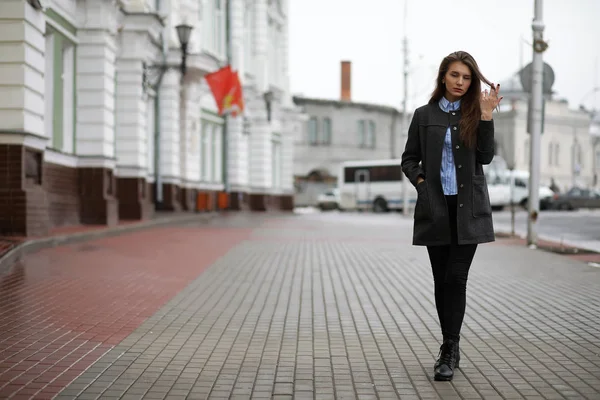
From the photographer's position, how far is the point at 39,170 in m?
14.6

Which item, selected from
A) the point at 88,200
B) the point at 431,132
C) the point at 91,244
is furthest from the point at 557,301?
the point at 88,200

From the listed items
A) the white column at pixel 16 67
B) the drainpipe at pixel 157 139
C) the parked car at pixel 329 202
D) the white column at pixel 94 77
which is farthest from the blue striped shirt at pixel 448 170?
the parked car at pixel 329 202

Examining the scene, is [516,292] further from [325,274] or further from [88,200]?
[88,200]

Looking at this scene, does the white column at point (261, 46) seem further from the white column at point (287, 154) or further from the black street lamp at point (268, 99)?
the white column at point (287, 154)

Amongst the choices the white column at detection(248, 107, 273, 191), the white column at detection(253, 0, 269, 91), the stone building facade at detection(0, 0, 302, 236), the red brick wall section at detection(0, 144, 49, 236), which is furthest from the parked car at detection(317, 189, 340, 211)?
the red brick wall section at detection(0, 144, 49, 236)

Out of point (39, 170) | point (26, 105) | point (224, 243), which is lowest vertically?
point (224, 243)

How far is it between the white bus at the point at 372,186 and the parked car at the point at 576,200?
27.7 ft

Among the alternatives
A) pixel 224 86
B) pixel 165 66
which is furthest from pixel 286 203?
pixel 165 66

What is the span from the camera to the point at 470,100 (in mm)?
5543

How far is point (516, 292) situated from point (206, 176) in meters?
28.2

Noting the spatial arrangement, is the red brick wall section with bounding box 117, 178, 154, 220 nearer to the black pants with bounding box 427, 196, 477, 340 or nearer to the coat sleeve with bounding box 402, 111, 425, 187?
the coat sleeve with bounding box 402, 111, 425, 187

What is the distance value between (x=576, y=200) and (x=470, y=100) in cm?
5030

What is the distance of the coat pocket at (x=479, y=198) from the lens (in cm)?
550

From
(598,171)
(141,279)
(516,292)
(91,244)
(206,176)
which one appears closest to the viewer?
(516,292)
